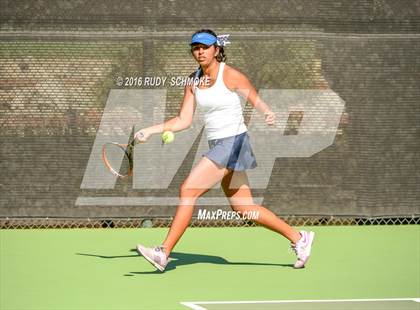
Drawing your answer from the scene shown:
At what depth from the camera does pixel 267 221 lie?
8.77 m

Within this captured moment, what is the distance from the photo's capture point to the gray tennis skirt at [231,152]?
8516 millimetres

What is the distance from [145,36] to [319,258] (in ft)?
9.95

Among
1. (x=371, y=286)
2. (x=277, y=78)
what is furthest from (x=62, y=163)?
(x=371, y=286)

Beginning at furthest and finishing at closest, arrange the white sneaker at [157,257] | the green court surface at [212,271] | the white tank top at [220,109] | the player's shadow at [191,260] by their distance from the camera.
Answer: the player's shadow at [191,260] < the white tank top at [220,109] < the white sneaker at [157,257] < the green court surface at [212,271]

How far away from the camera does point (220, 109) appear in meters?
8.50

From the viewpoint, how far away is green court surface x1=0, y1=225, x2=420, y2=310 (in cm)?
741

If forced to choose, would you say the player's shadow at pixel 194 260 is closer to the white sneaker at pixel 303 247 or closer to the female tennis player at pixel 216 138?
the white sneaker at pixel 303 247

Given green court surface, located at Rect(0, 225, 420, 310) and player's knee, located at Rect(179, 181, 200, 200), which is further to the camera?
player's knee, located at Rect(179, 181, 200, 200)

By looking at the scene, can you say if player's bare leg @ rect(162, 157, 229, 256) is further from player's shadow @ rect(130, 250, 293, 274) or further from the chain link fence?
the chain link fence

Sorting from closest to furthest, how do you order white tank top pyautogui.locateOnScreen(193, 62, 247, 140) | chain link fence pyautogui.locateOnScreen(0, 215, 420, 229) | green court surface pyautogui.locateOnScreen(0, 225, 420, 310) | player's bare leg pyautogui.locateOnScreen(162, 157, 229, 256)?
green court surface pyautogui.locateOnScreen(0, 225, 420, 310) → player's bare leg pyautogui.locateOnScreen(162, 157, 229, 256) → white tank top pyautogui.locateOnScreen(193, 62, 247, 140) → chain link fence pyautogui.locateOnScreen(0, 215, 420, 229)

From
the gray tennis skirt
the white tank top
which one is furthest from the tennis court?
the white tank top

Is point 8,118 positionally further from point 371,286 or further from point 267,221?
point 371,286

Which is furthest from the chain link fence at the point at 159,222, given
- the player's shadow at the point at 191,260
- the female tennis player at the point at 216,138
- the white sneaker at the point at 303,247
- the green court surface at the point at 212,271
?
the female tennis player at the point at 216,138

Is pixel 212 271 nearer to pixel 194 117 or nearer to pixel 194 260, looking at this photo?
pixel 194 260
